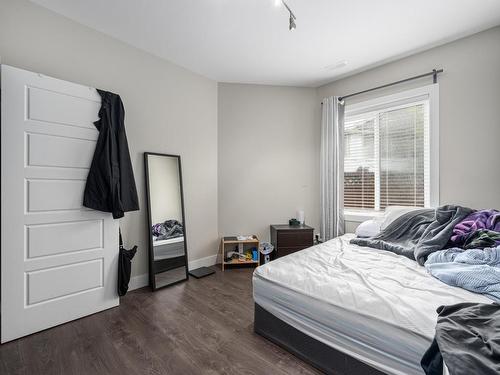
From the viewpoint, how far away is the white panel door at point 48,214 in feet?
5.69

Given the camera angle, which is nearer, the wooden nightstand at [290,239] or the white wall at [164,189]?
the white wall at [164,189]

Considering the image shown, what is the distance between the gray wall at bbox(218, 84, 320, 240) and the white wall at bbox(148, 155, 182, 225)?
75 cm

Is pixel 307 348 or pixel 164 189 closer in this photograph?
pixel 307 348

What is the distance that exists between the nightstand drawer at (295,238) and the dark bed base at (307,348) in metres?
1.47

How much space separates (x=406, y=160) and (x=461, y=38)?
4.44 ft

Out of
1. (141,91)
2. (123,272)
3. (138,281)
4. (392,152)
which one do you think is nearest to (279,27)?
(141,91)

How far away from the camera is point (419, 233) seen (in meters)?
2.20

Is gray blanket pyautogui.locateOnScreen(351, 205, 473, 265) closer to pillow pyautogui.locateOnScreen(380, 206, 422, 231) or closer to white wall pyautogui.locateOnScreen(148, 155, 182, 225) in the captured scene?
pillow pyautogui.locateOnScreen(380, 206, 422, 231)

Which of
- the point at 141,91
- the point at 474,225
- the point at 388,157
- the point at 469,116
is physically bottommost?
the point at 474,225

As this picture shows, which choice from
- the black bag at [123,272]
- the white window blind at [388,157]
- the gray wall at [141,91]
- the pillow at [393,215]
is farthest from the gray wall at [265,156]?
the black bag at [123,272]

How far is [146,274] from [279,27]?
3.03 meters

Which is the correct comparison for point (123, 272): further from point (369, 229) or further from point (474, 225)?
point (474, 225)

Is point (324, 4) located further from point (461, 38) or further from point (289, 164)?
point (289, 164)

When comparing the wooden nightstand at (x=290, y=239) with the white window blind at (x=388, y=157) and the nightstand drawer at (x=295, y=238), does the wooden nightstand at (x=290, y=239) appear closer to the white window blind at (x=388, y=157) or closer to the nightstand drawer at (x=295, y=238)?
the nightstand drawer at (x=295, y=238)
